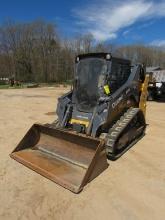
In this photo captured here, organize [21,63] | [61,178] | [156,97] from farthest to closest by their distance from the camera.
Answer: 1. [21,63]
2. [156,97]
3. [61,178]

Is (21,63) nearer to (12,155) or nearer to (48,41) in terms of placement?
(48,41)

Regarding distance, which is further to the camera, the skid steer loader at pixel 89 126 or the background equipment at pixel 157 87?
the background equipment at pixel 157 87

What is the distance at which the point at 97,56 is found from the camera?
5.52 meters

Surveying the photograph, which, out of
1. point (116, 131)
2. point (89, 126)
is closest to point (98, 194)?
point (116, 131)

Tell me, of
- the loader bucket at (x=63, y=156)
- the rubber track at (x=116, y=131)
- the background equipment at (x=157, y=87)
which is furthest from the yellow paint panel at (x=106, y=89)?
the background equipment at (x=157, y=87)

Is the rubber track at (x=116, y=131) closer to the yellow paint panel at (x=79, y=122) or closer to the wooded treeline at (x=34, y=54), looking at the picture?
the yellow paint panel at (x=79, y=122)

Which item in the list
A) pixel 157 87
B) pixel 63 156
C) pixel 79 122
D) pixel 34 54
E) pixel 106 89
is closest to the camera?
pixel 63 156

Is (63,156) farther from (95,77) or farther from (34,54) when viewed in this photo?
(34,54)

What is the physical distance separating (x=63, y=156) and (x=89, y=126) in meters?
0.78

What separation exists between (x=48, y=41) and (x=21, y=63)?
18.8 feet

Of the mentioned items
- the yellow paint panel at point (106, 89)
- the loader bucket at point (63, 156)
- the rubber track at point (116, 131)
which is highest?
the yellow paint panel at point (106, 89)

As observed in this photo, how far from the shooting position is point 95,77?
5.52 m

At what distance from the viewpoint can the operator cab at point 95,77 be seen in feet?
17.8

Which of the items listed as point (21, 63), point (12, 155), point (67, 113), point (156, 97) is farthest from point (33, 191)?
point (21, 63)
